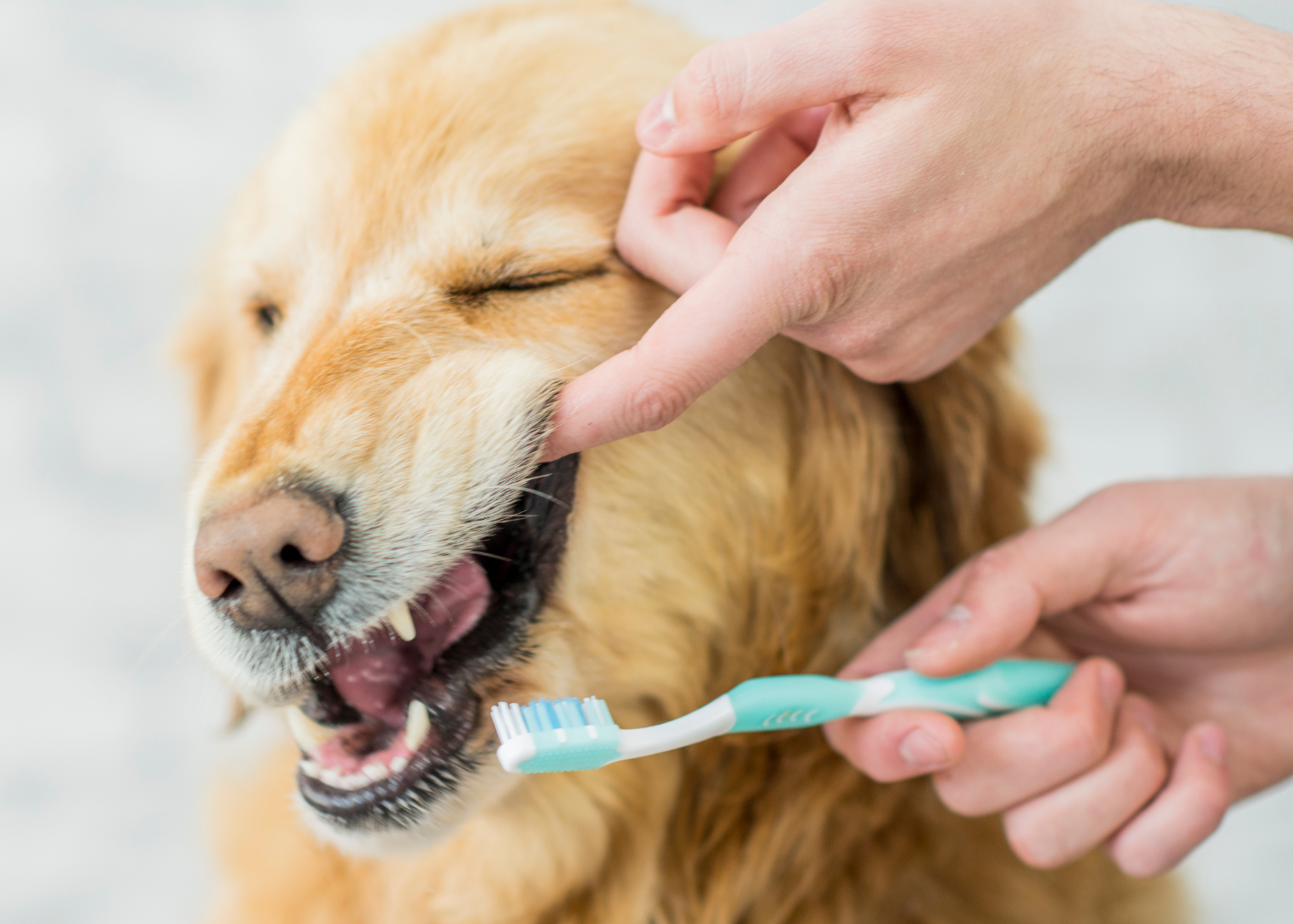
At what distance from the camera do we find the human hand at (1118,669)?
1.27m

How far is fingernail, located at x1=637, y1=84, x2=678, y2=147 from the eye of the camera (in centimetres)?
102

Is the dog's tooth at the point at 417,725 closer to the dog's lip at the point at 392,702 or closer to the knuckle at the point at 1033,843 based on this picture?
the dog's lip at the point at 392,702

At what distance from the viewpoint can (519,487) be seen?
43.3 inches

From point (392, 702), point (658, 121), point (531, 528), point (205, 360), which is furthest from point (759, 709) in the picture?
point (205, 360)

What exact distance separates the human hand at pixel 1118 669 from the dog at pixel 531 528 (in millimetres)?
166

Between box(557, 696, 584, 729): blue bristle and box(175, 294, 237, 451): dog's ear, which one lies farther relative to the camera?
box(175, 294, 237, 451): dog's ear

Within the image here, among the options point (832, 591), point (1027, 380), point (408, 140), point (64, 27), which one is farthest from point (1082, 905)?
point (64, 27)

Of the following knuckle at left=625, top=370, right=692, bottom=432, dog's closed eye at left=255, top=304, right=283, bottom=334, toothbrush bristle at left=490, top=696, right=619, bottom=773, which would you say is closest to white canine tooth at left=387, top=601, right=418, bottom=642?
toothbrush bristle at left=490, top=696, right=619, bottom=773

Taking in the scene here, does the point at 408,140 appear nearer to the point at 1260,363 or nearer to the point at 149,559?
the point at 149,559

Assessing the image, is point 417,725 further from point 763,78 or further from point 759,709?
point 763,78

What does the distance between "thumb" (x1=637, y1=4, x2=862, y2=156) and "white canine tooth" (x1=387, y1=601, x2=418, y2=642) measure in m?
0.59

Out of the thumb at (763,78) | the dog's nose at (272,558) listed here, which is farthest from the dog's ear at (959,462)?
the dog's nose at (272,558)

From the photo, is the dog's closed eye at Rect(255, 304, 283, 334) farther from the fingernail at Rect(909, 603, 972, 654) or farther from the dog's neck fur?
the fingernail at Rect(909, 603, 972, 654)

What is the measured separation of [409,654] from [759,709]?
1.45ft
